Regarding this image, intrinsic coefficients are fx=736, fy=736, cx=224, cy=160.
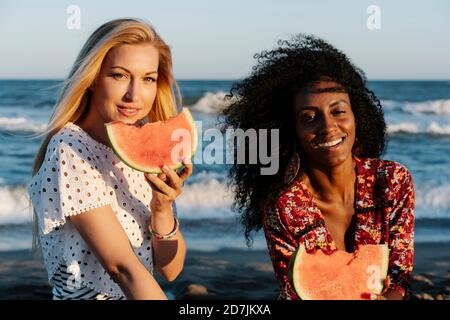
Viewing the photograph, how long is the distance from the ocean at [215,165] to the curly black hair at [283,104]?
125 cm

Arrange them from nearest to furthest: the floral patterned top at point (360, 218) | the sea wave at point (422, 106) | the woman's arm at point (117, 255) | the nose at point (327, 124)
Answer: the woman's arm at point (117, 255)
the nose at point (327, 124)
the floral patterned top at point (360, 218)
the sea wave at point (422, 106)

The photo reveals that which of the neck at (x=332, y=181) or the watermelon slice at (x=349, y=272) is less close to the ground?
the neck at (x=332, y=181)

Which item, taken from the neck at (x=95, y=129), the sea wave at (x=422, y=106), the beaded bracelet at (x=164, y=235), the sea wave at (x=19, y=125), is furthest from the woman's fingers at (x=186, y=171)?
the sea wave at (x=422, y=106)

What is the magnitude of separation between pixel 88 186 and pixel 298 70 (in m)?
1.65

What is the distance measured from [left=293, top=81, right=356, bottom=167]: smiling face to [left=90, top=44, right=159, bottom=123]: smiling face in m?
1.03

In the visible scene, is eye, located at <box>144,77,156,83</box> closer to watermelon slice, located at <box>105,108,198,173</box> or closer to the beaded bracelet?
watermelon slice, located at <box>105,108,198,173</box>

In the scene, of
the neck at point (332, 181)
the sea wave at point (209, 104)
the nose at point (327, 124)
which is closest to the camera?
the nose at point (327, 124)

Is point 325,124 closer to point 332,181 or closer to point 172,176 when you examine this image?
point 332,181

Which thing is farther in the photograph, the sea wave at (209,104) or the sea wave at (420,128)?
the sea wave at (209,104)

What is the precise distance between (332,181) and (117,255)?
1.56 meters

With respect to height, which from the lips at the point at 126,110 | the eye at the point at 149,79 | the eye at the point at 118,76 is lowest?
the lips at the point at 126,110

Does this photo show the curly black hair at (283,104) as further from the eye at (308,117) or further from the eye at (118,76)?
the eye at (118,76)

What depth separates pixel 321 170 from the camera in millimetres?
4258

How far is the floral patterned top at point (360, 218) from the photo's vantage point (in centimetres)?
412
